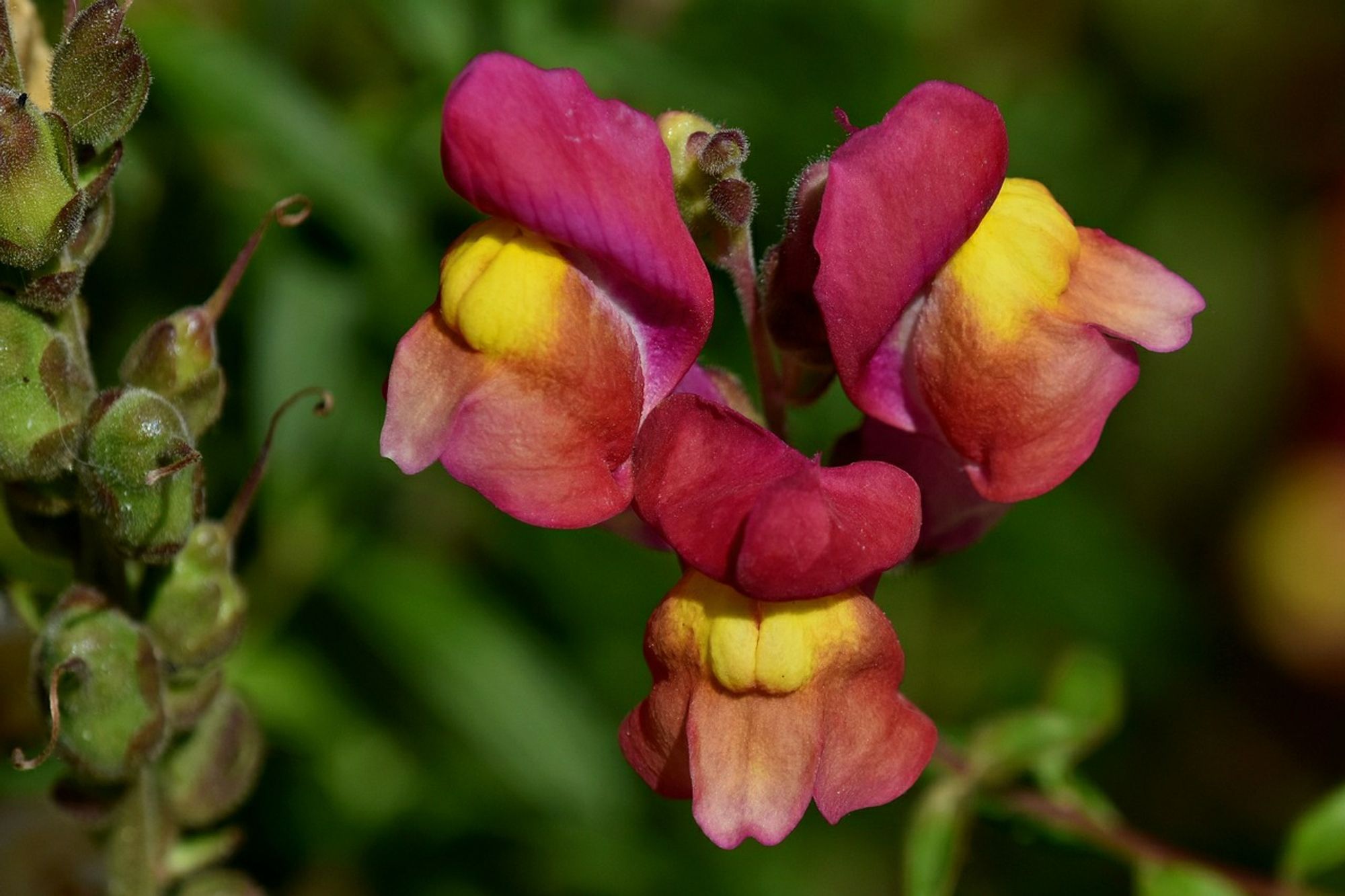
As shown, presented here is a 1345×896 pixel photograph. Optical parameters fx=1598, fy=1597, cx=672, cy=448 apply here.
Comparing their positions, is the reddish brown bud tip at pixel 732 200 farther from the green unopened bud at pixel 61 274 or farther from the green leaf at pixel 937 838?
the green leaf at pixel 937 838

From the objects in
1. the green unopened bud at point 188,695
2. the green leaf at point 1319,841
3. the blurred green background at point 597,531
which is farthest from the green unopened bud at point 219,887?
the green leaf at point 1319,841

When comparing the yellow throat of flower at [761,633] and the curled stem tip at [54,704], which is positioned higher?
the yellow throat of flower at [761,633]

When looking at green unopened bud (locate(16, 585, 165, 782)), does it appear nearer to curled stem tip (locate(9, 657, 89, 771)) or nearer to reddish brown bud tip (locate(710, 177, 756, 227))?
curled stem tip (locate(9, 657, 89, 771))

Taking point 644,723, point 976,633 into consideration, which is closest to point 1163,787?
point 976,633

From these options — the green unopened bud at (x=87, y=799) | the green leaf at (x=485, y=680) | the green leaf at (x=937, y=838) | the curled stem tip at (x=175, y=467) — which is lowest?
the green leaf at (x=485, y=680)

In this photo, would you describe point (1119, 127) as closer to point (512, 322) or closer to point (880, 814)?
point (880, 814)

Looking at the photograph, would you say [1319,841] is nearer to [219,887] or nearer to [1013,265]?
[1013,265]
